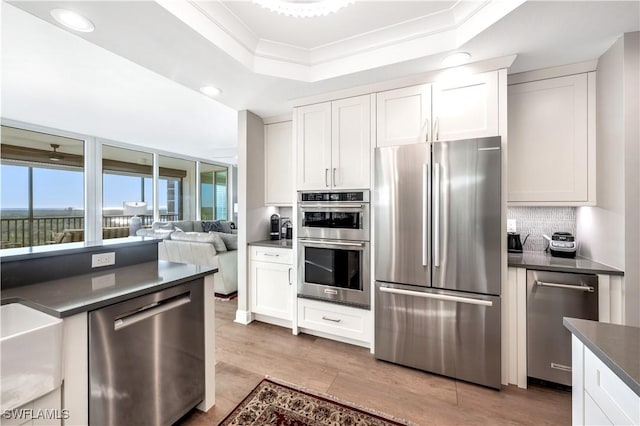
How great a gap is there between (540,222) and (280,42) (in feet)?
9.08

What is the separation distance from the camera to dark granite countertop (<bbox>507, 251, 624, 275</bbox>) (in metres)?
1.76

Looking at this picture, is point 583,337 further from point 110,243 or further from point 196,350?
point 110,243

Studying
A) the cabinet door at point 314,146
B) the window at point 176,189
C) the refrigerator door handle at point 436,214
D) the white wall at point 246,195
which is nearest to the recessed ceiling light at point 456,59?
the refrigerator door handle at point 436,214

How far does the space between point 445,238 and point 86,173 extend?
626cm

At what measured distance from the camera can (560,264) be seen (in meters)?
1.88

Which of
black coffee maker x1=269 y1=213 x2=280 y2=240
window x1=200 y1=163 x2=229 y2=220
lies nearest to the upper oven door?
black coffee maker x1=269 y1=213 x2=280 y2=240

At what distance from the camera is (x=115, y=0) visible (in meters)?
1.39

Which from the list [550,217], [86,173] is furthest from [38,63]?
[550,217]

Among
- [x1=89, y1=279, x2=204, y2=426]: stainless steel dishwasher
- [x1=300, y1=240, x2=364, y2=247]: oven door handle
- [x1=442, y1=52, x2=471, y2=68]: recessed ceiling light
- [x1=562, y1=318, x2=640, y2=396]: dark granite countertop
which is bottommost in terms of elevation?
[x1=89, y1=279, x2=204, y2=426]: stainless steel dishwasher

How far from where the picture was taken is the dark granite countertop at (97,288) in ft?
3.59

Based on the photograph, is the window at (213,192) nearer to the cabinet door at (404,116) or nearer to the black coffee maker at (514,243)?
the cabinet door at (404,116)

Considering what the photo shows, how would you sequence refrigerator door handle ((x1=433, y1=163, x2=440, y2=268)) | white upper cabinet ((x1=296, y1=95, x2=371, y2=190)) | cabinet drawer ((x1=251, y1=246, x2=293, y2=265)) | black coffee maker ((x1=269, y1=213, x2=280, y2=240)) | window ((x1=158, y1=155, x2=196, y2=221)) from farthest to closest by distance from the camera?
1. window ((x1=158, y1=155, x2=196, y2=221))
2. black coffee maker ((x1=269, y1=213, x2=280, y2=240))
3. cabinet drawer ((x1=251, y1=246, x2=293, y2=265))
4. white upper cabinet ((x1=296, y1=95, x2=371, y2=190))
5. refrigerator door handle ((x1=433, y1=163, x2=440, y2=268))

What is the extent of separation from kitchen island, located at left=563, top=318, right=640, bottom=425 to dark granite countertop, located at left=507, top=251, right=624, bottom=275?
1.07m

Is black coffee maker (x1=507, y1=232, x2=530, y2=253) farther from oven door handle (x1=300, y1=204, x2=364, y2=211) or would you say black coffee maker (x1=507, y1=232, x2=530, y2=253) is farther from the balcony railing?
the balcony railing
